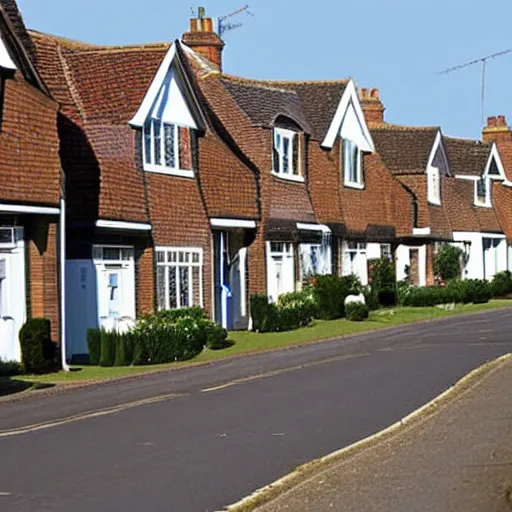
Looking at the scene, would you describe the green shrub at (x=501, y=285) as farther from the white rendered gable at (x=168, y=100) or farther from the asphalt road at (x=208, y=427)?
the asphalt road at (x=208, y=427)

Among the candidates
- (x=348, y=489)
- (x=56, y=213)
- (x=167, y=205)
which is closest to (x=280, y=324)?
(x=167, y=205)

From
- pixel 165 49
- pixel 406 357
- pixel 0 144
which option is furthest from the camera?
pixel 165 49

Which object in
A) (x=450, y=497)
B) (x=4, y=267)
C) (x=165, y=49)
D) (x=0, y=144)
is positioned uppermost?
(x=165, y=49)

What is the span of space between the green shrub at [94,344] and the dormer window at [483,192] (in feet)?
124

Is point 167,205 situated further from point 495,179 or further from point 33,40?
point 495,179

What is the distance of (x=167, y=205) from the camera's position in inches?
1177

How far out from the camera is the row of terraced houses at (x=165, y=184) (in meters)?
23.9

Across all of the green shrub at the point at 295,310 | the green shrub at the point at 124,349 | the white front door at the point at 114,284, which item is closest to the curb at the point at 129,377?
the green shrub at the point at 124,349

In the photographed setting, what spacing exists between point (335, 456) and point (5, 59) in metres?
13.8

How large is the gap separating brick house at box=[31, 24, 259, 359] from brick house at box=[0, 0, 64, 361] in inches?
92.2

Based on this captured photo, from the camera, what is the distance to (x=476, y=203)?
59969 mm

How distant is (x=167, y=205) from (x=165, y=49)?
12.2ft

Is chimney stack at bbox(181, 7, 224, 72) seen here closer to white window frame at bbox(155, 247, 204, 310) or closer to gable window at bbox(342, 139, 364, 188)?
gable window at bbox(342, 139, 364, 188)

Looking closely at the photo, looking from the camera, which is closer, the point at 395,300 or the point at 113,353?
the point at 113,353
